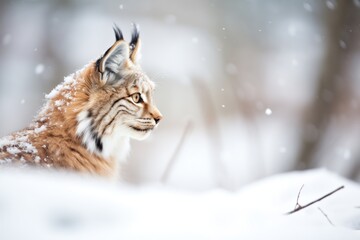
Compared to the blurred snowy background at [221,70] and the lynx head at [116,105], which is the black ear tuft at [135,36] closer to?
the lynx head at [116,105]

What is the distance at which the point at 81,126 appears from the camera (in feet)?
10.0

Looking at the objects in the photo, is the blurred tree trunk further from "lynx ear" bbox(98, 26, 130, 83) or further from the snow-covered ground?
the snow-covered ground

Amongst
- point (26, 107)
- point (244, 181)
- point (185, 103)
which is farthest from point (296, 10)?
point (26, 107)

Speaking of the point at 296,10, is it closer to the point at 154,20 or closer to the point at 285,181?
the point at 154,20

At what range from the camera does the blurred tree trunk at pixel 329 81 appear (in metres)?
5.82

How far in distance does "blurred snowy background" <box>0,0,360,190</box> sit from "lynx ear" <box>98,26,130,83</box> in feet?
11.0

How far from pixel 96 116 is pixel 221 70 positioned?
9.67 meters

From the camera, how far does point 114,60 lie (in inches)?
122

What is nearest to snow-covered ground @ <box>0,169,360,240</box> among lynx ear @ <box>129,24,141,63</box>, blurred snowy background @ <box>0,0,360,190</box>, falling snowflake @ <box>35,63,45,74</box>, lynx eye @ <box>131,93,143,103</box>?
lynx eye @ <box>131,93,143,103</box>

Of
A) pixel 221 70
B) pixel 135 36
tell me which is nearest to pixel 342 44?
pixel 135 36

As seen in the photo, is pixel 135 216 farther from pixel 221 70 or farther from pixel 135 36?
pixel 221 70

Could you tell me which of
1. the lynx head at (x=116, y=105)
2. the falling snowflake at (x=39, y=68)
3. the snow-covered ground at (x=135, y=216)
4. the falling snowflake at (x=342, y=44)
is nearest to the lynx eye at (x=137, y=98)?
the lynx head at (x=116, y=105)

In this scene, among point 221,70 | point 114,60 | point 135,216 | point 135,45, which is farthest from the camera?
point 221,70

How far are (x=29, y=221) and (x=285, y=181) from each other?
193cm
